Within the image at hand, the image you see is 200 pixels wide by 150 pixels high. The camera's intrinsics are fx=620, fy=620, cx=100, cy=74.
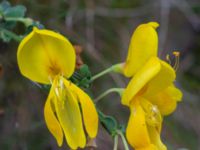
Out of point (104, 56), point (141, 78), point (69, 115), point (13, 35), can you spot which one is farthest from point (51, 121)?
point (104, 56)

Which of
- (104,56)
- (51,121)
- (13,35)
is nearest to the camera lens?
(51,121)

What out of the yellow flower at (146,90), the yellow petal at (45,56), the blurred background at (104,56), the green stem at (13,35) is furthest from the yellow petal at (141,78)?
the blurred background at (104,56)

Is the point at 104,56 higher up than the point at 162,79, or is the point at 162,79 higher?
the point at 162,79

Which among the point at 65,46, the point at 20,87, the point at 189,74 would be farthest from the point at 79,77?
the point at 189,74

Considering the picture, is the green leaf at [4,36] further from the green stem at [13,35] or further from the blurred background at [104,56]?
the blurred background at [104,56]

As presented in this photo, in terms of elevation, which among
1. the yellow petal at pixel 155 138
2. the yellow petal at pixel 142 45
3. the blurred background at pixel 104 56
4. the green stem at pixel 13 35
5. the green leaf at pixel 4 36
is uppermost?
the yellow petal at pixel 142 45

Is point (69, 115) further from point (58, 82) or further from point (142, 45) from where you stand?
point (142, 45)

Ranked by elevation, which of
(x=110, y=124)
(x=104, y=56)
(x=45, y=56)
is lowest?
(x=104, y=56)

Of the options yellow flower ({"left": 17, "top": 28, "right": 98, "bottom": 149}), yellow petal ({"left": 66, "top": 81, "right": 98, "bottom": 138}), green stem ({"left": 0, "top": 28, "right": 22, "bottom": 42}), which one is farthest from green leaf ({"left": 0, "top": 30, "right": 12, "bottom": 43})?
yellow petal ({"left": 66, "top": 81, "right": 98, "bottom": 138})
